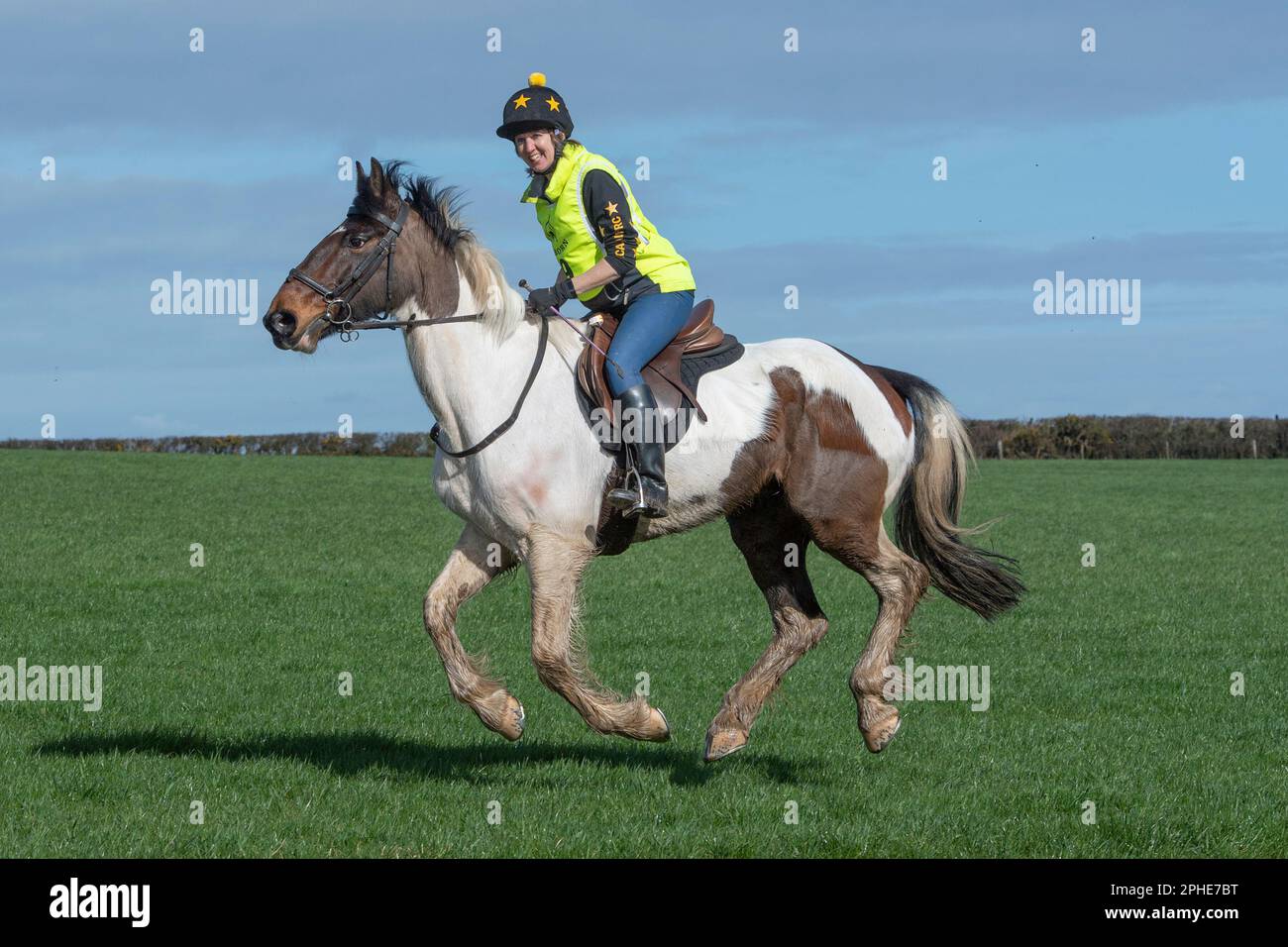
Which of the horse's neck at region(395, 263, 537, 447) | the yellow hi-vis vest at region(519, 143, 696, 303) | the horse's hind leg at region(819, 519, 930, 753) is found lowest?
the horse's hind leg at region(819, 519, 930, 753)

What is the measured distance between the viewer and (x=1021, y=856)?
766 cm

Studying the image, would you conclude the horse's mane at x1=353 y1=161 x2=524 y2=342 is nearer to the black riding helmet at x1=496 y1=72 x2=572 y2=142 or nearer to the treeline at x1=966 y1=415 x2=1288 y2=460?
the black riding helmet at x1=496 y1=72 x2=572 y2=142

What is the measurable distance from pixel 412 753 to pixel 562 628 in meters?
2.57

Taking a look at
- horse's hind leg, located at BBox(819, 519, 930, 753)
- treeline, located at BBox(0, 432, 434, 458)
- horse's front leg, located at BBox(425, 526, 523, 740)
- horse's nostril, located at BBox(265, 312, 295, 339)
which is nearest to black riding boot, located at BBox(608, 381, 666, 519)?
horse's front leg, located at BBox(425, 526, 523, 740)

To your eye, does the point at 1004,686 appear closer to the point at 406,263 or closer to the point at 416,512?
the point at 406,263

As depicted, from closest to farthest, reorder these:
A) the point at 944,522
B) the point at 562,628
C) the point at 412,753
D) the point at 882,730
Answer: the point at 562,628
the point at 882,730
the point at 944,522
the point at 412,753

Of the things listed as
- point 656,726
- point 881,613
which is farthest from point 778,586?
Answer: point 656,726

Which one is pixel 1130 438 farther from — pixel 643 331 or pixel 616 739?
pixel 643 331

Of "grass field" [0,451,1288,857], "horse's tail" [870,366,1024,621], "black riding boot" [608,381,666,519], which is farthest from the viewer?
"horse's tail" [870,366,1024,621]

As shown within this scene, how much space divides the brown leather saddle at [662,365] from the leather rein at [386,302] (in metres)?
0.29

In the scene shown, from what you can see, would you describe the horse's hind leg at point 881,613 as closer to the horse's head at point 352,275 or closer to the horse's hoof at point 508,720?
the horse's hoof at point 508,720

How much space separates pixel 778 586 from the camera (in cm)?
956

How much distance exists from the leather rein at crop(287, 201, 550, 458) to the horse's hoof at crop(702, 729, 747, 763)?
236cm

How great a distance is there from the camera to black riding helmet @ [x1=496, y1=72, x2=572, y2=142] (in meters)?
8.06
